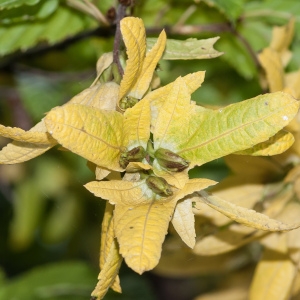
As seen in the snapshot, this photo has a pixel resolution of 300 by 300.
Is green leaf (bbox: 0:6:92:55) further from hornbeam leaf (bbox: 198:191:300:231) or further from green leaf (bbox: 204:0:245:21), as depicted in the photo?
hornbeam leaf (bbox: 198:191:300:231)

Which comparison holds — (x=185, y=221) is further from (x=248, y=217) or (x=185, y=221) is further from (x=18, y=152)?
(x=18, y=152)

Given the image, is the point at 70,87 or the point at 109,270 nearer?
the point at 109,270

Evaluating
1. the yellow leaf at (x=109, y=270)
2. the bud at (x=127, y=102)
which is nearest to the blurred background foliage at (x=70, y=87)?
the bud at (x=127, y=102)

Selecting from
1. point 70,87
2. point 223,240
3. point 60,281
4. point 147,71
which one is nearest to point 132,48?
point 147,71

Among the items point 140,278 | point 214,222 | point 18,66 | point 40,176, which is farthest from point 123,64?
point 140,278

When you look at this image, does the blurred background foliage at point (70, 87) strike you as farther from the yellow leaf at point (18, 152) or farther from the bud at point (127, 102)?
the yellow leaf at point (18, 152)
